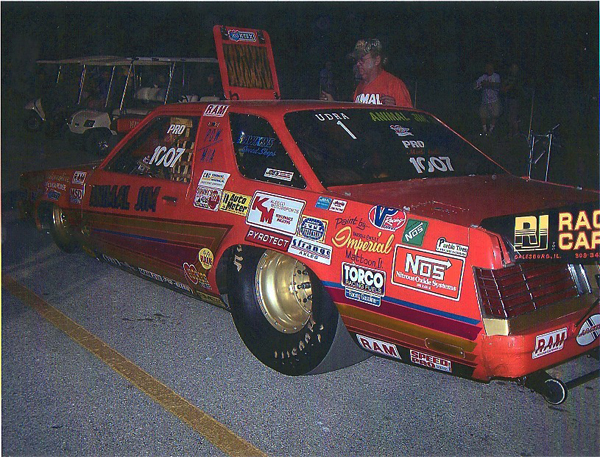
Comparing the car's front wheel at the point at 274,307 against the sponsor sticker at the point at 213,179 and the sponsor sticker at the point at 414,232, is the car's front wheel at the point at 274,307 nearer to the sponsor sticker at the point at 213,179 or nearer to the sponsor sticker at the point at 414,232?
the sponsor sticker at the point at 213,179

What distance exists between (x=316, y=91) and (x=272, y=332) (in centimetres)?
2134

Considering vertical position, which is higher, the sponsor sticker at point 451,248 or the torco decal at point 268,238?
the sponsor sticker at point 451,248

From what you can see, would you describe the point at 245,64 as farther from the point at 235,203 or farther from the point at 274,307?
the point at 274,307

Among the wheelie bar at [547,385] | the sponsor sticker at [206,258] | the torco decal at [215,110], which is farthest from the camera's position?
the torco decal at [215,110]

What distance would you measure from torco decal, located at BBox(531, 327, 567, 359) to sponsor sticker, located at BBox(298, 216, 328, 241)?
3.55 feet

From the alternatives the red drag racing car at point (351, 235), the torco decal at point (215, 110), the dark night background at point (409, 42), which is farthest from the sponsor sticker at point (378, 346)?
→ the dark night background at point (409, 42)

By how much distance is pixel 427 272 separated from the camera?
303 cm

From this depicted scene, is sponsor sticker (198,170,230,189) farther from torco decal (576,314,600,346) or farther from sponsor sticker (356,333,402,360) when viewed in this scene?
torco decal (576,314,600,346)

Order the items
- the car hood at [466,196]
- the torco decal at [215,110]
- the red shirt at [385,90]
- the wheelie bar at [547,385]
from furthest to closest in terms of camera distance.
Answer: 1. the red shirt at [385,90]
2. the torco decal at [215,110]
3. the car hood at [466,196]
4. the wheelie bar at [547,385]

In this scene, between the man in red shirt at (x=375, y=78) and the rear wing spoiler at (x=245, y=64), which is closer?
the rear wing spoiler at (x=245, y=64)

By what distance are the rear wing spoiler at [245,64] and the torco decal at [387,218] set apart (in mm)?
2636

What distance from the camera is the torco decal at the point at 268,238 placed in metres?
3.59

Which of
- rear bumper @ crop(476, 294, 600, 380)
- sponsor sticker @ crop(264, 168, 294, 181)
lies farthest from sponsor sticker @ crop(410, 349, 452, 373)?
sponsor sticker @ crop(264, 168, 294, 181)

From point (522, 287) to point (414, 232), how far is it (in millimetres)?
507
